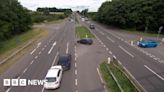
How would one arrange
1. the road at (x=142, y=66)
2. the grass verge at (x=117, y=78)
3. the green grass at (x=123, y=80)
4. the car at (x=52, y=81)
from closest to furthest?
the green grass at (x=123, y=80) < the grass verge at (x=117, y=78) < the car at (x=52, y=81) < the road at (x=142, y=66)

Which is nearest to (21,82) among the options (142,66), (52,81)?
(52,81)

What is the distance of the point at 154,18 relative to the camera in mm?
68875

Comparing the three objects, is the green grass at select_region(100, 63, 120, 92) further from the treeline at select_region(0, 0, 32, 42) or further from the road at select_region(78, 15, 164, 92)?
the treeline at select_region(0, 0, 32, 42)

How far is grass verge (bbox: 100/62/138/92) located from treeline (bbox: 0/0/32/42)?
23.2 meters

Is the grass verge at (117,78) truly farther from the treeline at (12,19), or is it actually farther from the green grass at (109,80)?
the treeline at (12,19)

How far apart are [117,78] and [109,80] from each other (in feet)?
3.19

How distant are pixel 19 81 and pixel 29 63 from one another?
7.49 metres

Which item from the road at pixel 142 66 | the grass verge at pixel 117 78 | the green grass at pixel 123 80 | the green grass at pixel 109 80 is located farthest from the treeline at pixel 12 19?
the green grass at pixel 123 80

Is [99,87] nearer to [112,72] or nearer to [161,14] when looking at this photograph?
Result: [112,72]

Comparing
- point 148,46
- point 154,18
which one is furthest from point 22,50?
point 154,18

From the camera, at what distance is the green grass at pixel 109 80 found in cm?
2228

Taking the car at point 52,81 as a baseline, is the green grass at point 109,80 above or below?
below

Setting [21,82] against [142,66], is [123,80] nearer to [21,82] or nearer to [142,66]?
[142,66]

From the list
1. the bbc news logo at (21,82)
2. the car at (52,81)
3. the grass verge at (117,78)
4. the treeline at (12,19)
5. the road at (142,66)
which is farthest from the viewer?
the treeline at (12,19)
